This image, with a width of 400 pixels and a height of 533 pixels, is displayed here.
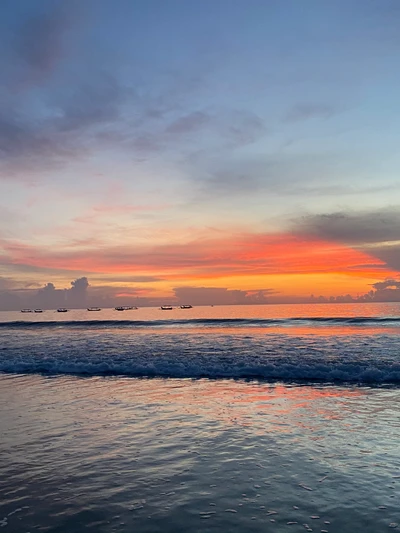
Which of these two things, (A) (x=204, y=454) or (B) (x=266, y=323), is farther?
(B) (x=266, y=323)

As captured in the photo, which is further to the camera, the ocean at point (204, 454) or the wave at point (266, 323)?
the wave at point (266, 323)

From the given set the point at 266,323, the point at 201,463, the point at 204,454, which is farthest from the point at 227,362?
→ the point at 266,323

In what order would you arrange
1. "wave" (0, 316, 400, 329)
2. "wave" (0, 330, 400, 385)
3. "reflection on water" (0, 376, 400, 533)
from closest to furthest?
"reflection on water" (0, 376, 400, 533) < "wave" (0, 330, 400, 385) < "wave" (0, 316, 400, 329)

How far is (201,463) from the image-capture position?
8836 millimetres

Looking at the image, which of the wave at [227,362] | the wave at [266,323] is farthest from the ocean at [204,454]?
the wave at [266,323]

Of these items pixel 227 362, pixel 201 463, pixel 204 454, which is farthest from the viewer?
pixel 227 362

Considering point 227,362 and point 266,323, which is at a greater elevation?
point 227,362

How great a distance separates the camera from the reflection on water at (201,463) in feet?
21.4

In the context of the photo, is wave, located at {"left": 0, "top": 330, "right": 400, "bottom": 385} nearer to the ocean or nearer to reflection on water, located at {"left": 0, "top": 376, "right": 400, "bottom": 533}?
the ocean

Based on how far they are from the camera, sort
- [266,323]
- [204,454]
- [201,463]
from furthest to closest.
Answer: [266,323]
[204,454]
[201,463]

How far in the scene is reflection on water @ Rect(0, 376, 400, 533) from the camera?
257 inches

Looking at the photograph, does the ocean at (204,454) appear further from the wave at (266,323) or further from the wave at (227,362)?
the wave at (266,323)

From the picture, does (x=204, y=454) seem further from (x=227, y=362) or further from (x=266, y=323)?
(x=266, y=323)

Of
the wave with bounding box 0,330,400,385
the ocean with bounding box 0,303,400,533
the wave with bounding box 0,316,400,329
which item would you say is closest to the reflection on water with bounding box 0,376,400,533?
the ocean with bounding box 0,303,400,533
